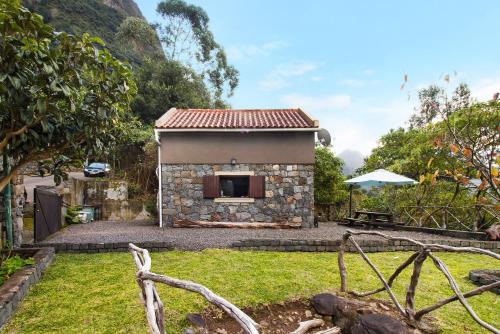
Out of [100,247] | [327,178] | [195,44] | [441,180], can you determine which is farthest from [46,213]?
[195,44]

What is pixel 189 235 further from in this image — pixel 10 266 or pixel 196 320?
pixel 196 320

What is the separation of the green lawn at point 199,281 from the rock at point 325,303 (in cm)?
52

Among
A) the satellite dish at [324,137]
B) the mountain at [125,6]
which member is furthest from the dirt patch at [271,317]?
the mountain at [125,6]

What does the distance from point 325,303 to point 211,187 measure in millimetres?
7728

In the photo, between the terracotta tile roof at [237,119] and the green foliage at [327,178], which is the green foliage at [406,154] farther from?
the terracotta tile roof at [237,119]

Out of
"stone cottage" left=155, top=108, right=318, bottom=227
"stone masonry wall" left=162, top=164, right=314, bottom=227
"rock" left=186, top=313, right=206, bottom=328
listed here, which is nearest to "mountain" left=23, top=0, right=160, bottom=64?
"stone cottage" left=155, top=108, right=318, bottom=227

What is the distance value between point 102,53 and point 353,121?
896cm

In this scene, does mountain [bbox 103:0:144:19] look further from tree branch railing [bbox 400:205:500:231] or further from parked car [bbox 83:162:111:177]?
tree branch railing [bbox 400:205:500:231]

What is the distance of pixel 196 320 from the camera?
12.7 feet

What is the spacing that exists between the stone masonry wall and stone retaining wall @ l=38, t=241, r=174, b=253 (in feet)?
12.7

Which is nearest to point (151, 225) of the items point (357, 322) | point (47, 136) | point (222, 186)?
point (222, 186)

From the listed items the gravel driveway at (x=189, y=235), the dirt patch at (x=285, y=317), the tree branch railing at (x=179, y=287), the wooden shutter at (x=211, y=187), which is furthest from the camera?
the wooden shutter at (x=211, y=187)

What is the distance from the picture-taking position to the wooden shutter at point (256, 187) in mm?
11383

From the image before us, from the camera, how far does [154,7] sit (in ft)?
89.0
